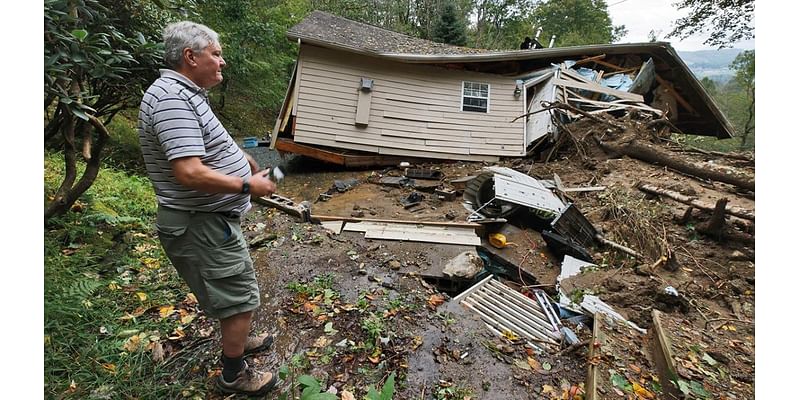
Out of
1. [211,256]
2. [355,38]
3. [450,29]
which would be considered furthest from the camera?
[450,29]

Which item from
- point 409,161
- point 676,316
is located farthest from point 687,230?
point 409,161

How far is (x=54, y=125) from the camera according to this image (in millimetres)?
3588

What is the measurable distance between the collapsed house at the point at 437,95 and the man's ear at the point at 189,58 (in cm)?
825

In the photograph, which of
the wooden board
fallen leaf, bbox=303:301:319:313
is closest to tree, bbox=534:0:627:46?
the wooden board

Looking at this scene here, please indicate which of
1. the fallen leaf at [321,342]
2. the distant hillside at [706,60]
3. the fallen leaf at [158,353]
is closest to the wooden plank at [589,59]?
the distant hillside at [706,60]

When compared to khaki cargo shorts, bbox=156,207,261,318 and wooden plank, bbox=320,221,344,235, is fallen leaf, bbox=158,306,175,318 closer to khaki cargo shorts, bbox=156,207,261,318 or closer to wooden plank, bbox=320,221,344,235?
khaki cargo shorts, bbox=156,207,261,318

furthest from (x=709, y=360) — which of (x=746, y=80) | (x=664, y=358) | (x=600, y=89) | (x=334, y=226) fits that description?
(x=746, y=80)

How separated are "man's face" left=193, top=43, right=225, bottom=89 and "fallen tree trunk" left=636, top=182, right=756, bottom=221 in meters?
6.12

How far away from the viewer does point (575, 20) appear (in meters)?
35.3

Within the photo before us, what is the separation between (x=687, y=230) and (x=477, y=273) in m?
3.83

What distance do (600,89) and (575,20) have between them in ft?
102

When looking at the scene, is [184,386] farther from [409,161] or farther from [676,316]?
[409,161]

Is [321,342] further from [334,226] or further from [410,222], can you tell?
[410,222]

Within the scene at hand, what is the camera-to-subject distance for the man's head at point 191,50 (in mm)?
1729
